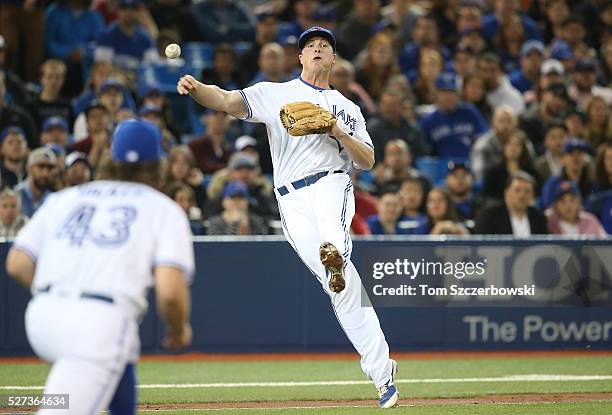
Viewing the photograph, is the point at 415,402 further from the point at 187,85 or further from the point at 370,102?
the point at 370,102

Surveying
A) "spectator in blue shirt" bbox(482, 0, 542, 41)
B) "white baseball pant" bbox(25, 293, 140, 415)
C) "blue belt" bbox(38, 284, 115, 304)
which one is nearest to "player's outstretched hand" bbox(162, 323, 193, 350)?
"white baseball pant" bbox(25, 293, 140, 415)

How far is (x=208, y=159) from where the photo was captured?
41.8 feet

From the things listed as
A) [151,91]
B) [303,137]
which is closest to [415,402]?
[303,137]

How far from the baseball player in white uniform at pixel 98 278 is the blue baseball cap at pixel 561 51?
38.2 feet

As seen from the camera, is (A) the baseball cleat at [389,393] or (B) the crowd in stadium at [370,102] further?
(B) the crowd in stadium at [370,102]

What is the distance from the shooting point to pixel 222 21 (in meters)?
15.8

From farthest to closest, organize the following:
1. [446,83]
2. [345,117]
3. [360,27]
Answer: [360,27], [446,83], [345,117]

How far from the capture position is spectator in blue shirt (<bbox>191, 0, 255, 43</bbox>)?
1548 cm

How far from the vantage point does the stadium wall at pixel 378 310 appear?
10.8 meters

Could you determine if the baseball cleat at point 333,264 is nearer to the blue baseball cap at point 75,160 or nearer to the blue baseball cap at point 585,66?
the blue baseball cap at point 75,160

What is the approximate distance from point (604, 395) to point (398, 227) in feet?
12.4

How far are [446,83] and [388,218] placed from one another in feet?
9.59

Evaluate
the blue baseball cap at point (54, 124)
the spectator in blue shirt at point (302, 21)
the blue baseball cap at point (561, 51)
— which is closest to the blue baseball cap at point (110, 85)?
the blue baseball cap at point (54, 124)

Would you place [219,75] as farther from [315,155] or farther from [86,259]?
[86,259]
